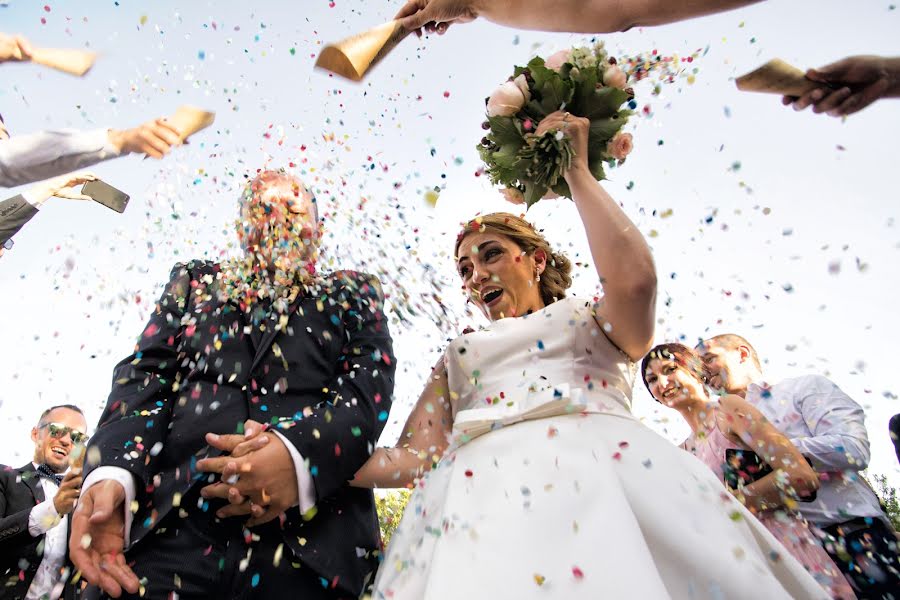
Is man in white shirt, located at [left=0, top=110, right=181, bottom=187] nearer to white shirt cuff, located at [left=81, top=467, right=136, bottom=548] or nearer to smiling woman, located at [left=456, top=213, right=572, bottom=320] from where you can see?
white shirt cuff, located at [left=81, top=467, right=136, bottom=548]

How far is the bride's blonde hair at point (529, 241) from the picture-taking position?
3834mm

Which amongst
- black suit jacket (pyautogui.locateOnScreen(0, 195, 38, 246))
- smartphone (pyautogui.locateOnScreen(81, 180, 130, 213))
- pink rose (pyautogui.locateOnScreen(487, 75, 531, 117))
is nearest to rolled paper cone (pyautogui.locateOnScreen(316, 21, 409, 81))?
pink rose (pyautogui.locateOnScreen(487, 75, 531, 117))

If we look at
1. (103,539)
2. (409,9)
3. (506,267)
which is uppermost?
(409,9)

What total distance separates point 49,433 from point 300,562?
5.01 metres

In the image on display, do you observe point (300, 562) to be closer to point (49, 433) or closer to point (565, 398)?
point (565, 398)

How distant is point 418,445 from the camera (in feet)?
10.0

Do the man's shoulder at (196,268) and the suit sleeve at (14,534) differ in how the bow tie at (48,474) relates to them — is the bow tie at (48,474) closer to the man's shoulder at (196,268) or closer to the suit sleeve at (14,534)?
the suit sleeve at (14,534)

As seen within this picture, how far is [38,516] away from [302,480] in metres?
3.77

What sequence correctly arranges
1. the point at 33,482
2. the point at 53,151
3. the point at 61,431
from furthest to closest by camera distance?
the point at 61,431 → the point at 33,482 → the point at 53,151

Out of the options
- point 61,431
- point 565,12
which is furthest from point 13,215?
point 565,12

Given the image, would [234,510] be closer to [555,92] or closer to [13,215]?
[555,92]

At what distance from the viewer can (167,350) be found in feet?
9.70

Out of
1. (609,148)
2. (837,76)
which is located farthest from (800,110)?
(609,148)

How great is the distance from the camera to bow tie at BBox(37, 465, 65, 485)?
577 centimetres
